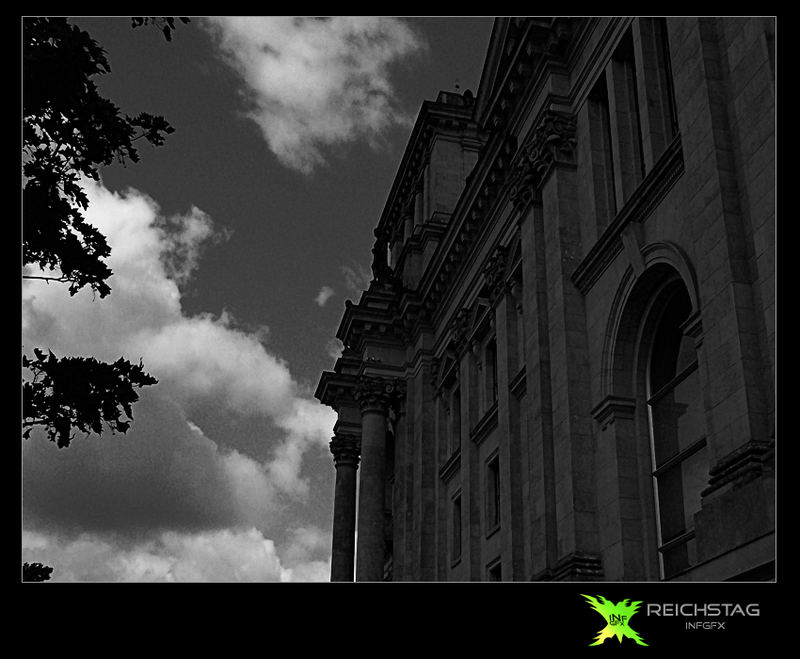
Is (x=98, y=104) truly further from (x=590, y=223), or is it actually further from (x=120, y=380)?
(x=590, y=223)

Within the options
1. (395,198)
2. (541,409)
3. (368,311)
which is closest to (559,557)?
(541,409)

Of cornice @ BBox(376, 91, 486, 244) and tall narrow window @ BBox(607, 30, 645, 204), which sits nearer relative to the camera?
tall narrow window @ BBox(607, 30, 645, 204)

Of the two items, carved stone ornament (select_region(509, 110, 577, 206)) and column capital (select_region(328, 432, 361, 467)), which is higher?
carved stone ornament (select_region(509, 110, 577, 206))

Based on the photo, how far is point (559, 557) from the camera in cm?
2242

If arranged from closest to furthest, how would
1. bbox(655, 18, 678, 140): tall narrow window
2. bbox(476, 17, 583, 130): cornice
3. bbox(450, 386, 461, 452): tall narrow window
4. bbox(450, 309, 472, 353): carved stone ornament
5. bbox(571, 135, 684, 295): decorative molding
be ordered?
bbox(571, 135, 684, 295): decorative molding, bbox(655, 18, 678, 140): tall narrow window, bbox(476, 17, 583, 130): cornice, bbox(450, 309, 472, 353): carved stone ornament, bbox(450, 386, 461, 452): tall narrow window

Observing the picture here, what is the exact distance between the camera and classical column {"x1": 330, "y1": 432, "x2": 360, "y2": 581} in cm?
4256

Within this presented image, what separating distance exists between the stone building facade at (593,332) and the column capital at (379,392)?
11cm

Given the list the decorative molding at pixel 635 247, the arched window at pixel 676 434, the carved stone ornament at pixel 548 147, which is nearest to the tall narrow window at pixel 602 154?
the carved stone ornament at pixel 548 147

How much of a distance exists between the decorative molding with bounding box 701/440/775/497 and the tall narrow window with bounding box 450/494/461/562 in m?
21.7

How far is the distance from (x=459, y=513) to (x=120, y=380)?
23951 mm

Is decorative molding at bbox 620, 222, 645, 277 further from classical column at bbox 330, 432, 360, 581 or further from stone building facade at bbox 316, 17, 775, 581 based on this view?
classical column at bbox 330, 432, 360, 581

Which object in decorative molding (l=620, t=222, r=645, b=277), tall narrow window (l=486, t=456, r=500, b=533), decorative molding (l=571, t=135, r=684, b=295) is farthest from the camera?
tall narrow window (l=486, t=456, r=500, b=533)
